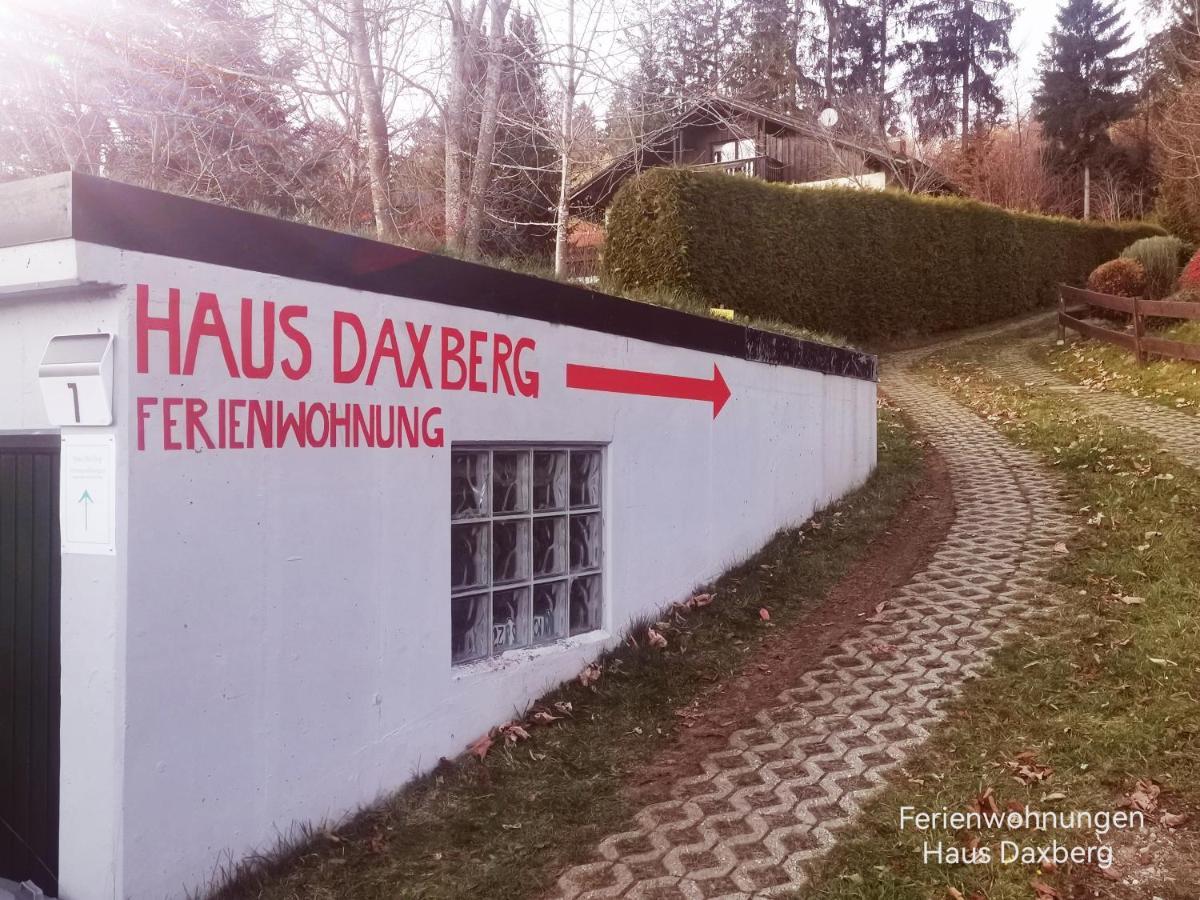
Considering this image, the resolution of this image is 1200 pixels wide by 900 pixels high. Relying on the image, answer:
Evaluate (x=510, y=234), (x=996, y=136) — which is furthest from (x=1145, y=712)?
(x=996, y=136)

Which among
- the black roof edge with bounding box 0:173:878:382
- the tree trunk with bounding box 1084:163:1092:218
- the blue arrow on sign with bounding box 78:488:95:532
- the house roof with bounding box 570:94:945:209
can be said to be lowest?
the blue arrow on sign with bounding box 78:488:95:532

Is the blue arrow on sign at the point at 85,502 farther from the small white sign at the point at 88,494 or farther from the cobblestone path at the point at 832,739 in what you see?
the cobblestone path at the point at 832,739

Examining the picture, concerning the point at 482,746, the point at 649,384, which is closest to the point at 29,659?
the point at 482,746

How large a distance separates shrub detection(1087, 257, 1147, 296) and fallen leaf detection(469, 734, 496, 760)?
19.4 meters

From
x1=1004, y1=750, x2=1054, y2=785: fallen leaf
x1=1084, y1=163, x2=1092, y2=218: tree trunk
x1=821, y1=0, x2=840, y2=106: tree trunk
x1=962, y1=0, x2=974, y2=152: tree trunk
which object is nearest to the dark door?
x1=1004, y1=750, x2=1054, y2=785: fallen leaf

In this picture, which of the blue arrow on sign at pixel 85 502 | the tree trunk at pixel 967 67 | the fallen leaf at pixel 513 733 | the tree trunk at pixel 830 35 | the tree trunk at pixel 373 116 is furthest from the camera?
the tree trunk at pixel 967 67

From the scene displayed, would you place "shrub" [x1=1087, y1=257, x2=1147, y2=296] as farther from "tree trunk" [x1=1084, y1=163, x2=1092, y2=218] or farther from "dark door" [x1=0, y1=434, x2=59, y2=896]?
"dark door" [x1=0, y1=434, x2=59, y2=896]

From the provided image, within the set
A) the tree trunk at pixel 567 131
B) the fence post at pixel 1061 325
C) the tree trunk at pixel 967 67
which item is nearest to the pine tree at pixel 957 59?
the tree trunk at pixel 967 67

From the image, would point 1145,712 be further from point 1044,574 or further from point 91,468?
point 91,468

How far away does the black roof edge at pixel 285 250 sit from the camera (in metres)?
3.44

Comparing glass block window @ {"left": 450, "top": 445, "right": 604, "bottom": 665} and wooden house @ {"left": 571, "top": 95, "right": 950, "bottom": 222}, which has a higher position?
wooden house @ {"left": 571, "top": 95, "right": 950, "bottom": 222}

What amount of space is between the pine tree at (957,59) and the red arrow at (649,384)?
36.8 meters

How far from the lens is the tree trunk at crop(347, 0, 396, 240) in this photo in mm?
10227

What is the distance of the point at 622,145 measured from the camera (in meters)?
15.8
